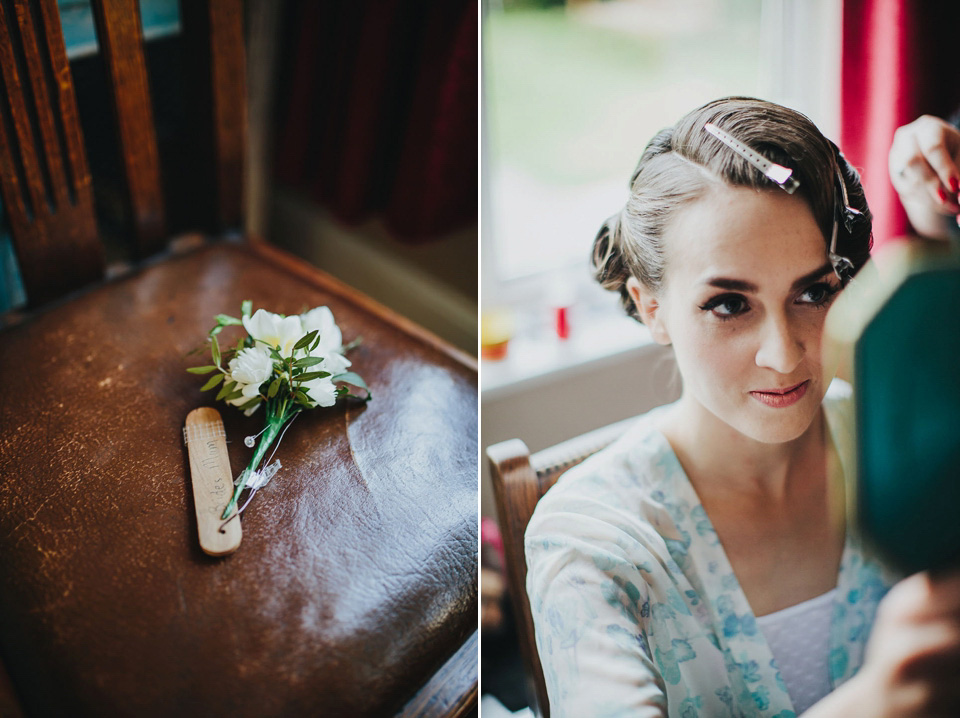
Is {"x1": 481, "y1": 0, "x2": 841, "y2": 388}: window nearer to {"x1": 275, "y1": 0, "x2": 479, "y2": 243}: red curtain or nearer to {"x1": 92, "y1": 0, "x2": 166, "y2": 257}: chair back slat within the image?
{"x1": 275, "y1": 0, "x2": 479, "y2": 243}: red curtain

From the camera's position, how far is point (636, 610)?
0.46 metres

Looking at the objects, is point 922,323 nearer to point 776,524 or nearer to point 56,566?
point 776,524

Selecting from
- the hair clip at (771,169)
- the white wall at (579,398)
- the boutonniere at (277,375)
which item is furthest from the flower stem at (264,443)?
the hair clip at (771,169)

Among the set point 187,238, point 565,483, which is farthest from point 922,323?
point 187,238

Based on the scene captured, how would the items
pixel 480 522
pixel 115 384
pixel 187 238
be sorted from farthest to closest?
1. pixel 187 238
2. pixel 115 384
3. pixel 480 522

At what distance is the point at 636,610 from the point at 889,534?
167 millimetres

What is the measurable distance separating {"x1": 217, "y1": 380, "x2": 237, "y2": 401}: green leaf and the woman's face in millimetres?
386

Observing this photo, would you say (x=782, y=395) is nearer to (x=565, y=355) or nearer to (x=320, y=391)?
(x=565, y=355)

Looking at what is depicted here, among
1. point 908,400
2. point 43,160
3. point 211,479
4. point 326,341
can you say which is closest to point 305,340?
point 326,341

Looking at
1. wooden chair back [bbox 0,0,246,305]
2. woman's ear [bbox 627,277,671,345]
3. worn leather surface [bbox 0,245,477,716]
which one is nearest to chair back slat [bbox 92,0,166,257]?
wooden chair back [bbox 0,0,246,305]

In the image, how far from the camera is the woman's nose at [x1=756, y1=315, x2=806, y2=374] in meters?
0.46

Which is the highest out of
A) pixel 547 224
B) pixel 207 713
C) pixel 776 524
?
pixel 547 224

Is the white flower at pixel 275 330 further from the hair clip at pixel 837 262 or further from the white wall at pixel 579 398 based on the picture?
the hair clip at pixel 837 262

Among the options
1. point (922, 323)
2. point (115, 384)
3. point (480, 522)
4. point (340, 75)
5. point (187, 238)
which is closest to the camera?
point (922, 323)
